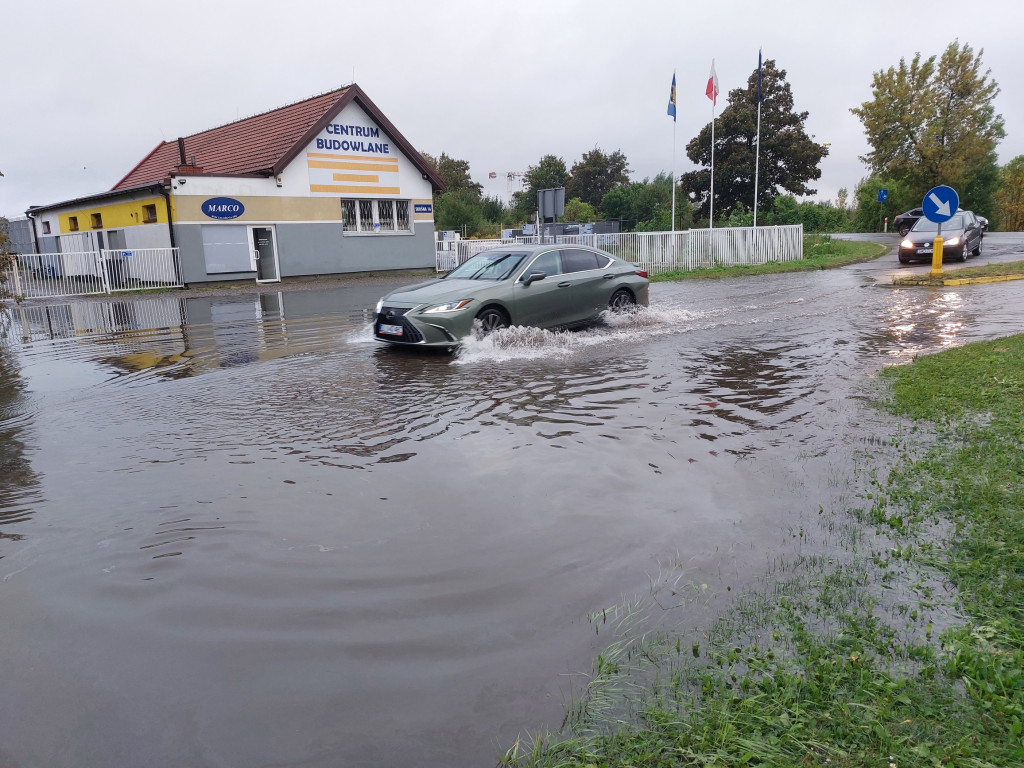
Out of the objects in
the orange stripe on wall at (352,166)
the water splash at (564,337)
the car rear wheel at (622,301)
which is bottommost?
the water splash at (564,337)

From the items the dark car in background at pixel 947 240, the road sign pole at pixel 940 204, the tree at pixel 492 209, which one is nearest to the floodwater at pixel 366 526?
the road sign pole at pixel 940 204

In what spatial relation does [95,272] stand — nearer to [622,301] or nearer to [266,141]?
[266,141]

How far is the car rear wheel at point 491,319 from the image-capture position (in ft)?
35.5

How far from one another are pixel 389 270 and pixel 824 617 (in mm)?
29420

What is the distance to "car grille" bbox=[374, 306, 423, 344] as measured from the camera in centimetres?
1058

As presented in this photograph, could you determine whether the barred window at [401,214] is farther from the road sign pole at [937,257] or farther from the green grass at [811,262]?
the road sign pole at [937,257]

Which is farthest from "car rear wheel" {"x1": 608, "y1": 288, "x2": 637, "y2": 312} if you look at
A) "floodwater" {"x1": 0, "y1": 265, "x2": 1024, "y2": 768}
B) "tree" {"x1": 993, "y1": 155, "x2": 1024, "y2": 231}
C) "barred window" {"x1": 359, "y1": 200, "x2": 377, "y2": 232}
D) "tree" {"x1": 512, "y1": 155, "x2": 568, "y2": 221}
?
"tree" {"x1": 993, "y1": 155, "x2": 1024, "y2": 231}

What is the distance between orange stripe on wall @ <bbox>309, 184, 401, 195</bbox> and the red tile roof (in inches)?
58.1

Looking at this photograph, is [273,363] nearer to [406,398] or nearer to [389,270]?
[406,398]

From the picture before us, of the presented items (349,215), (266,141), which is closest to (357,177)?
(349,215)

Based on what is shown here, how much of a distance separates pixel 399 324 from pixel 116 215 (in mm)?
23345

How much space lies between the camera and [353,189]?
1186 inches

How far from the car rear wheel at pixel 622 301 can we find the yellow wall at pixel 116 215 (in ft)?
63.4

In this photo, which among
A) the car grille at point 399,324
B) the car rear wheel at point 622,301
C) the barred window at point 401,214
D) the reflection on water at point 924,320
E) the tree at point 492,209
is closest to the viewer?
the car grille at point 399,324
